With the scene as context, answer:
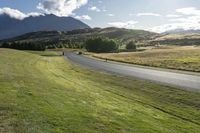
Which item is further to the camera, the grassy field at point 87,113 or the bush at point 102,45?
the bush at point 102,45

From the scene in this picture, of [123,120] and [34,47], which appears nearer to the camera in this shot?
[123,120]

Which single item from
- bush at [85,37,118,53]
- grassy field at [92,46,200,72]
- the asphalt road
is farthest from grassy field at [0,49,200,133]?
bush at [85,37,118,53]

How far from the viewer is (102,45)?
164m

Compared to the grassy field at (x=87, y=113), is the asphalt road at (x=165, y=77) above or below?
below

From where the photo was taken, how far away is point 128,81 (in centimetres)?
3572

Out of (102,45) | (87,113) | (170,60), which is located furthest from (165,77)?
(102,45)

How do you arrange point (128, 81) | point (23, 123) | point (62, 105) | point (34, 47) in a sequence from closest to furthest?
point (23, 123) < point (62, 105) < point (128, 81) < point (34, 47)

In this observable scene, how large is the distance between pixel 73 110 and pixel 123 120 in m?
2.64

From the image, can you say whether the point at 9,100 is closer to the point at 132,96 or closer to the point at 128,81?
the point at 132,96

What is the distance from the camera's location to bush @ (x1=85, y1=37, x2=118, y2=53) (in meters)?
164

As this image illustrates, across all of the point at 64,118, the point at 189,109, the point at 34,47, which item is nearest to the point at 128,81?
the point at 189,109

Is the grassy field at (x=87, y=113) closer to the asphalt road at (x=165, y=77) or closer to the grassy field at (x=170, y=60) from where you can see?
the asphalt road at (x=165, y=77)

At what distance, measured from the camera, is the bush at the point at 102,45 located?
537 feet

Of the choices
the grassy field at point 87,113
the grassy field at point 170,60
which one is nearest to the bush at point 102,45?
the grassy field at point 170,60
